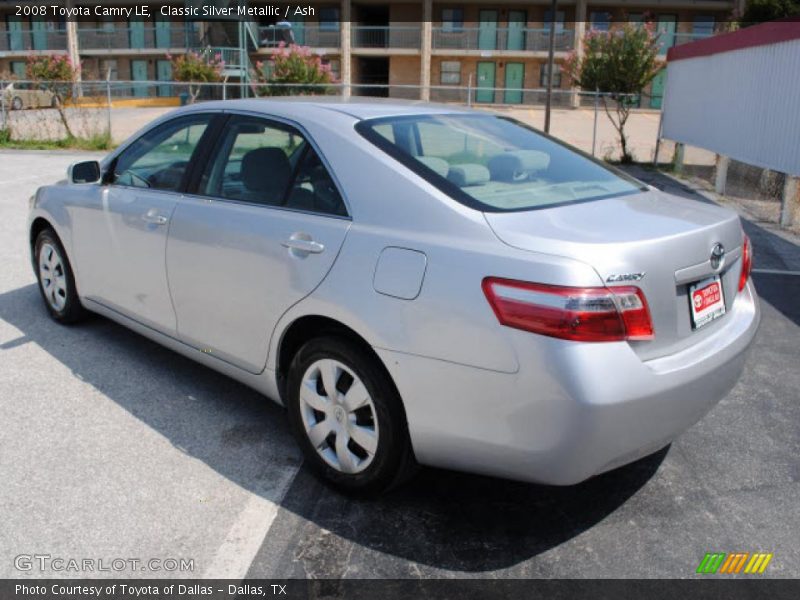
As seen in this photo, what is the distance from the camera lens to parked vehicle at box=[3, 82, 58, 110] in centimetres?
2184

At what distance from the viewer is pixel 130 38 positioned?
46.2 m

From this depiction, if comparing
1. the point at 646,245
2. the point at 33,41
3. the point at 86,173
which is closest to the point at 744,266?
the point at 646,245

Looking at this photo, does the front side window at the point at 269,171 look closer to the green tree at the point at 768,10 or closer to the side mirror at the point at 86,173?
the side mirror at the point at 86,173

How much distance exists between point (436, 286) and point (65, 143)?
2040 centimetres

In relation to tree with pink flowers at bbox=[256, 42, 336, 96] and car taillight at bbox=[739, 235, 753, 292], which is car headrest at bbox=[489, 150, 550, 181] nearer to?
car taillight at bbox=[739, 235, 753, 292]

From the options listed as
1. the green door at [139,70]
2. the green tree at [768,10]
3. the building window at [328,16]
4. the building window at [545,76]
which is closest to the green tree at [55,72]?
the building window at [328,16]

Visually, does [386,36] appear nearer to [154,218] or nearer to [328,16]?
[328,16]

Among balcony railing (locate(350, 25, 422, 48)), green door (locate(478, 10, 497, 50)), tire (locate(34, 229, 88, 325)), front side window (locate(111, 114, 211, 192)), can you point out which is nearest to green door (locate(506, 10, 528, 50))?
green door (locate(478, 10, 497, 50))

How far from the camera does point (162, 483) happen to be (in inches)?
133

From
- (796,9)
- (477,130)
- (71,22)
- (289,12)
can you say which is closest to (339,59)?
(289,12)

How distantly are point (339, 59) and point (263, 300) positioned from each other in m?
43.5

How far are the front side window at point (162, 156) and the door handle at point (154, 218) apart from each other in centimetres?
16

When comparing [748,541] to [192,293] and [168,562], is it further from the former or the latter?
[192,293]

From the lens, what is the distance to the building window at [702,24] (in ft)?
147
